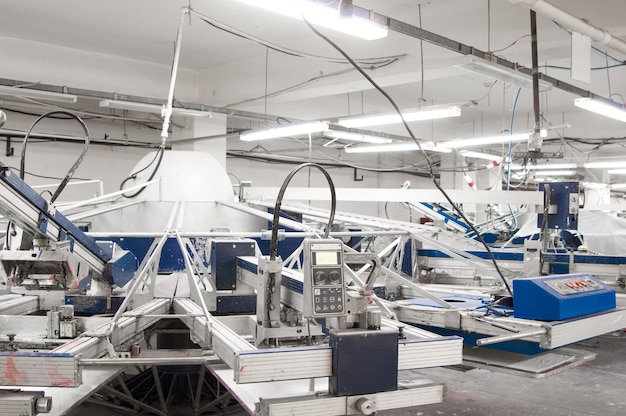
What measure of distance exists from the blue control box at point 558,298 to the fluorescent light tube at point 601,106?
292 cm

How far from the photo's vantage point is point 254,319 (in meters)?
3.53

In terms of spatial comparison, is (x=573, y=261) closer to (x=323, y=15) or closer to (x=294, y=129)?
(x=323, y=15)

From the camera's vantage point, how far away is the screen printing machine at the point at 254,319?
236 centimetres

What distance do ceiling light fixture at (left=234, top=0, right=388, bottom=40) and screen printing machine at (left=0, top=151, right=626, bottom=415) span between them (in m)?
1.35

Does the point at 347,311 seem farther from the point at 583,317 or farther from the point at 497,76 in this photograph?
the point at 497,76

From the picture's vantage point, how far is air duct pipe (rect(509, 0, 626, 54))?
3.93m

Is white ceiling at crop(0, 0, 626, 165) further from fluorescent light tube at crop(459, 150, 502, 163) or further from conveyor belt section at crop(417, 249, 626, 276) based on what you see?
conveyor belt section at crop(417, 249, 626, 276)

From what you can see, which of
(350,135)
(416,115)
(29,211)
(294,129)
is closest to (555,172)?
(350,135)

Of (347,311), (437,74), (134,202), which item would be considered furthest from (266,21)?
(347,311)

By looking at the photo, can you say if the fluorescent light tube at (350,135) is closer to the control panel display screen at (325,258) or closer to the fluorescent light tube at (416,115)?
the fluorescent light tube at (416,115)

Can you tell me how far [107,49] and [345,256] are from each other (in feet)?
25.1

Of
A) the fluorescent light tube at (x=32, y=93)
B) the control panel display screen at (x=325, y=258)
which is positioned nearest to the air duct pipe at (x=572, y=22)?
the control panel display screen at (x=325, y=258)

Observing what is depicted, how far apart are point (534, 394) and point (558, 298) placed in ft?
6.03

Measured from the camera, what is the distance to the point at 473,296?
16.2 ft
